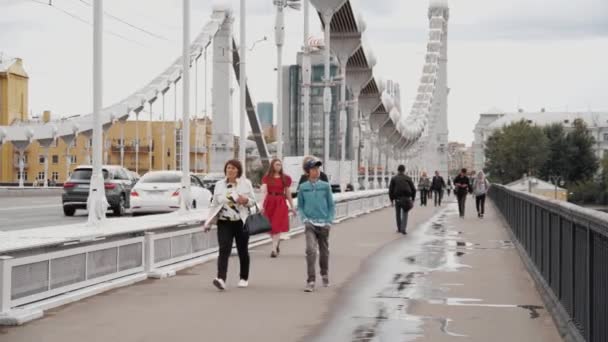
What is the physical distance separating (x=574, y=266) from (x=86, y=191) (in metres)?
25.7

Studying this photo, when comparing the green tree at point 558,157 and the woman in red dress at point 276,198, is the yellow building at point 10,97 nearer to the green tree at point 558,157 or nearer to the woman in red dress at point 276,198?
the green tree at point 558,157

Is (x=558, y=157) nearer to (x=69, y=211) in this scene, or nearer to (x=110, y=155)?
(x=110, y=155)

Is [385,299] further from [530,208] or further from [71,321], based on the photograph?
[530,208]

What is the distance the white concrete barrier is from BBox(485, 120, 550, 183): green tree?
110525 mm

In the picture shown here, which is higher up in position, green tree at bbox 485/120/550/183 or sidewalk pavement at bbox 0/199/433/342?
green tree at bbox 485/120/550/183

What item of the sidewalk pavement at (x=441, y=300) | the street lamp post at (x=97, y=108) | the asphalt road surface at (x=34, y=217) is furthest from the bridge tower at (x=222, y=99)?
the street lamp post at (x=97, y=108)

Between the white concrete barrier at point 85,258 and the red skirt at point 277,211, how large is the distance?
125 cm

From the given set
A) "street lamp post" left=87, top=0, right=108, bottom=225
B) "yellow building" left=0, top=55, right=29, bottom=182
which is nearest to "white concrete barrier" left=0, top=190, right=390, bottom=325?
"street lamp post" left=87, top=0, right=108, bottom=225

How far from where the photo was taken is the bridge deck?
→ 406 inches

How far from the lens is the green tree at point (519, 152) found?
126m

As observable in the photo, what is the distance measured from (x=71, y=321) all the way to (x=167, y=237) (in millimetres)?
5519

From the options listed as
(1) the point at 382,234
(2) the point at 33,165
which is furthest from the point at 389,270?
(2) the point at 33,165

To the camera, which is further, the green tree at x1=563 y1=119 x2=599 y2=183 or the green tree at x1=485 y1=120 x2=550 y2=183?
the green tree at x1=485 y1=120 x2=550 y2=183

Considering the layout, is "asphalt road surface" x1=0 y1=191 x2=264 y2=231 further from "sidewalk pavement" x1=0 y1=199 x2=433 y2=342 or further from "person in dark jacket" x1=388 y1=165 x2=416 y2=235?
"sidewalk pavement" x1=0 y1=199 x2=433 y2=342
